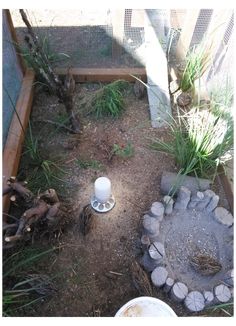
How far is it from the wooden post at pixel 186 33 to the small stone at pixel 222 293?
1929 millimetres

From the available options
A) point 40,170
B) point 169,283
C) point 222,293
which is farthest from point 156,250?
point 40,170

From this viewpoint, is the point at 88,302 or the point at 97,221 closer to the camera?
the point at 88,302

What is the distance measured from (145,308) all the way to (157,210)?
0.58 meters

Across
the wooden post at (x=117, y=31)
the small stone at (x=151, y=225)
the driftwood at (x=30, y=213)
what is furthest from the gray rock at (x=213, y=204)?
the wooden post at (x=117, y=31)

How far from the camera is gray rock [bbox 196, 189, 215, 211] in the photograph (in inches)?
84.8

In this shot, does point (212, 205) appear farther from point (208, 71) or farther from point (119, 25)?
point (119, 25)

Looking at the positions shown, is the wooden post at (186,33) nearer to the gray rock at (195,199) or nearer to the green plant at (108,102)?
the green plant at (108,102)

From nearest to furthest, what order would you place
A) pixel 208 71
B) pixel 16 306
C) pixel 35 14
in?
pixel 16 306 → pixel 208 71 → pixel 35 14

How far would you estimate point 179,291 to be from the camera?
74.1 inches

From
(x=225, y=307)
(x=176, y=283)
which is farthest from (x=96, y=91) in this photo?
(x=225, y=307)

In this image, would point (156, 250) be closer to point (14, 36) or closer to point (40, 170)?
point (40, 170)

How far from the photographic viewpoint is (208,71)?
2697 mm

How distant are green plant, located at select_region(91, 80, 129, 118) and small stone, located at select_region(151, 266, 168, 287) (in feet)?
4.09

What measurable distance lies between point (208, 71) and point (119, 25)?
2.72ft
